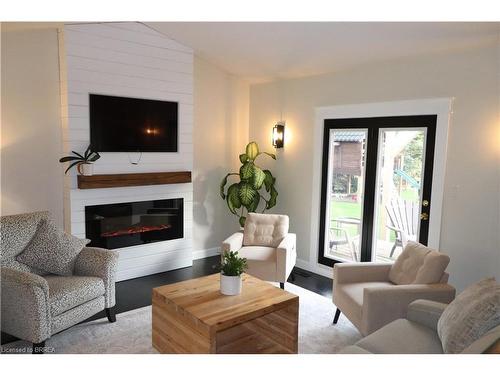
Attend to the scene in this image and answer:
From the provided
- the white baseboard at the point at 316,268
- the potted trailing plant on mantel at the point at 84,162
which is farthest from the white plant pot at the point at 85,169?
the white baseboard at the point at 316,268

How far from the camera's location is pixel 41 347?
2.96 meters

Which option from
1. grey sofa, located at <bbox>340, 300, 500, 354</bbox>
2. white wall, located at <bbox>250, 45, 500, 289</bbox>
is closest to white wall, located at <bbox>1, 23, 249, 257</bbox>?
white wall, located at <bbox>250, 45, 500, 289</bbox>

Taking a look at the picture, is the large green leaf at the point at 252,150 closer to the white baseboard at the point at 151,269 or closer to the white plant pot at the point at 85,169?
the white baseboard at the point at 151,269

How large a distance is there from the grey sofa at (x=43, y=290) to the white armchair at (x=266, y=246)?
128 centimetres

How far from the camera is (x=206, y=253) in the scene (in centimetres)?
571

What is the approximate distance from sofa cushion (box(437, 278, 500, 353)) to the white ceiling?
207 centimetres

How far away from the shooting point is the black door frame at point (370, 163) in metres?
3.96

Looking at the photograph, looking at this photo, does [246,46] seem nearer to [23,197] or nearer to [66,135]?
[66,135]

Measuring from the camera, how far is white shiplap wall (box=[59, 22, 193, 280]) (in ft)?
13.7

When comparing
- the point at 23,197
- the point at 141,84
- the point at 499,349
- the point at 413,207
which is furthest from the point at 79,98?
the point at 499,349

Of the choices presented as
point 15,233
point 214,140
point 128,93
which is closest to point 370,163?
point 214,140

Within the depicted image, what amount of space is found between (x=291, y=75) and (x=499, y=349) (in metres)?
3.94

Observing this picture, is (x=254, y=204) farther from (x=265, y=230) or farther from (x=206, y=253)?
Result: (x=206, y=253)

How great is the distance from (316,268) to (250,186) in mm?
1342
